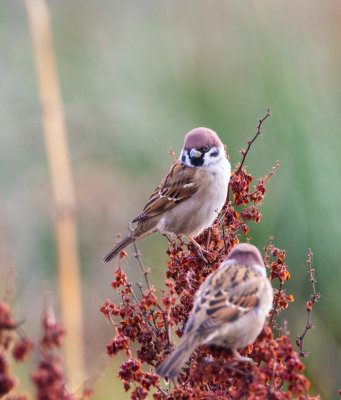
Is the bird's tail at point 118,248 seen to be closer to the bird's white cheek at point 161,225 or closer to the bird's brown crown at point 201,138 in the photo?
the bird's white cheek at point 161,225

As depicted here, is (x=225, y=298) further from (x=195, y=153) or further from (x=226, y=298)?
(x=195, y=153)

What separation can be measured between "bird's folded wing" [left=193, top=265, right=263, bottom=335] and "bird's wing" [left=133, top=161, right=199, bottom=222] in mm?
1490

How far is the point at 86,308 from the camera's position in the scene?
5.75 meters

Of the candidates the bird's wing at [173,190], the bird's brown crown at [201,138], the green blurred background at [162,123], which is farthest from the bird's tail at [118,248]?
the bird's brown crown at [201,138]

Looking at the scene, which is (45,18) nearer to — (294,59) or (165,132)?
(165,132)

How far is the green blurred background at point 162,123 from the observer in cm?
442

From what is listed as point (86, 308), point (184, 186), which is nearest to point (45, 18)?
point (184, 186)

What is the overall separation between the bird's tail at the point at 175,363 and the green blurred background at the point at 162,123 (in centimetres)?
193

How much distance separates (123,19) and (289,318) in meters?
3.35

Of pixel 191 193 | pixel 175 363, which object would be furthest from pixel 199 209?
pixel 175 363

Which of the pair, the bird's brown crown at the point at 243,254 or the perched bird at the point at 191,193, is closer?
the bird's brown crown at the point at 243,254

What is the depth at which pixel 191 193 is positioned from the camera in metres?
4.14

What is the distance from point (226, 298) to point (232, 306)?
0.13 ft

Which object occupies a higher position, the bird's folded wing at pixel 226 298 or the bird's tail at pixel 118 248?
the bird's tail at pixel 118 248
